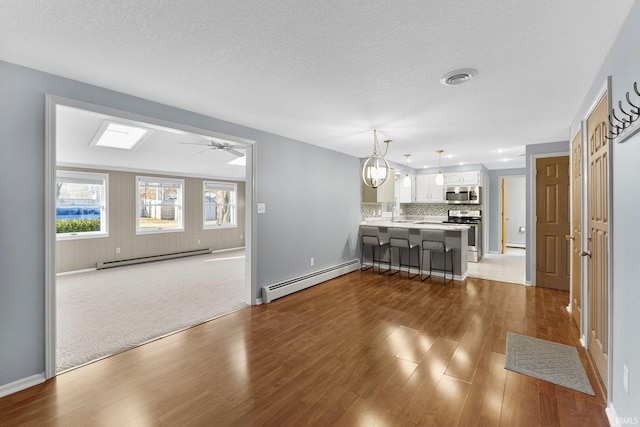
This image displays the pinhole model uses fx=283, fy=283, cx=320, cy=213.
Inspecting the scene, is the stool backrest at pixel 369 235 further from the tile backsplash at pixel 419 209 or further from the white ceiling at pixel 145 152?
the white ceiling at pixel 145 152

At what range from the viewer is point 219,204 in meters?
8.56

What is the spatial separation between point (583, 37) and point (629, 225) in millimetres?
1203

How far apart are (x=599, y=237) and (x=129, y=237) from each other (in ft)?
25.9

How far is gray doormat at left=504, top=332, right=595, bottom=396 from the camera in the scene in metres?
2.14

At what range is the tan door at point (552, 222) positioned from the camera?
4367 mm

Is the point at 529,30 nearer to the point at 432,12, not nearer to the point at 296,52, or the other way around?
the point at 432,12

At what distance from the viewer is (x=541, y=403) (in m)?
1.90

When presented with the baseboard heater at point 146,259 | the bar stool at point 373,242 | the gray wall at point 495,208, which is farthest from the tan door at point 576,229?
the baseboard heater at point 146,259

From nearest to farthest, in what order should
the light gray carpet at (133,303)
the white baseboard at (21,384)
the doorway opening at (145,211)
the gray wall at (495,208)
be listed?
the white baseboard at (21,384), the light gray carpet at (133,303), the doorway opening at (145,211), the gray wall at (495,208)

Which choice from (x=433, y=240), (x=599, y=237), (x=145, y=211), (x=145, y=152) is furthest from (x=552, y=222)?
(x=145, y=211)

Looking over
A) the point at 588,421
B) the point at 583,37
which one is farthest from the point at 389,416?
the point at 583,37

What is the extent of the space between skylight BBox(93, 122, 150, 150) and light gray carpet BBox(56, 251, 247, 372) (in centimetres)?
248

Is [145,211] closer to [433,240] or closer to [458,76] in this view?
[433,240]

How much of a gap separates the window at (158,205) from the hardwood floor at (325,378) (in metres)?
4.81
